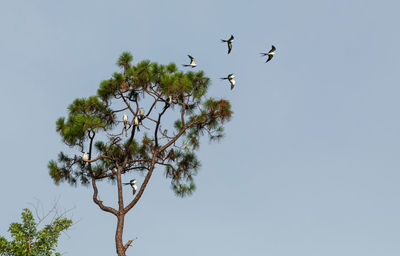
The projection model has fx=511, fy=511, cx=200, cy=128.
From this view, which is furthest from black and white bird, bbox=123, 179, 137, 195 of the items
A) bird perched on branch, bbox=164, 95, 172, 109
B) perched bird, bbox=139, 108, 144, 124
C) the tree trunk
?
bird perched on branch, bbox=164, 95, 172, 109

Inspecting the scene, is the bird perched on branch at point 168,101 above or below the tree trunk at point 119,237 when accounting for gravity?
above

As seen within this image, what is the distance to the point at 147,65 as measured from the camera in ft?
49.7

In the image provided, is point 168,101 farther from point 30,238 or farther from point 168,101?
point 30,238

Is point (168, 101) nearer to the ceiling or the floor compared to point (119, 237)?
nearer to the ceiling

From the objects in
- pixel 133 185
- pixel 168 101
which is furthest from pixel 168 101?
pixel 133 185

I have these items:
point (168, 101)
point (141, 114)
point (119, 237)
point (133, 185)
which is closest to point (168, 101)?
point (168, 101)

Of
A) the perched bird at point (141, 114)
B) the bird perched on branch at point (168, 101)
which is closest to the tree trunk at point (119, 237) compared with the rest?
the perched bird at point (141, 114)

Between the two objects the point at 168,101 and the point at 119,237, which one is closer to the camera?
the point at 119,237

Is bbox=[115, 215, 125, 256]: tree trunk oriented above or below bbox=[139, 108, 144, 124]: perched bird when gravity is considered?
below

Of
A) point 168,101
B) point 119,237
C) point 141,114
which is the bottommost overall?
point 119,237

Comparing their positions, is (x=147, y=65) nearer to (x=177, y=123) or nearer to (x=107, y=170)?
(x=177, y=123)

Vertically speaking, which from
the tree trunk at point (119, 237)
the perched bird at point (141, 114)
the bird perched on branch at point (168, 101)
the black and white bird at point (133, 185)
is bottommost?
the tree trunk at point (119, 237)

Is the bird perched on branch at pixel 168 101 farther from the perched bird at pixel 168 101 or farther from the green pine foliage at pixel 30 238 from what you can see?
the green pine foliage at pixel 30 238

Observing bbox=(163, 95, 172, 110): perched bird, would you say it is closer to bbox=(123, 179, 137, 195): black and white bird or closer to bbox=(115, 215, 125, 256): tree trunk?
bbox=(123, 179, 137, 195): black and white bird
